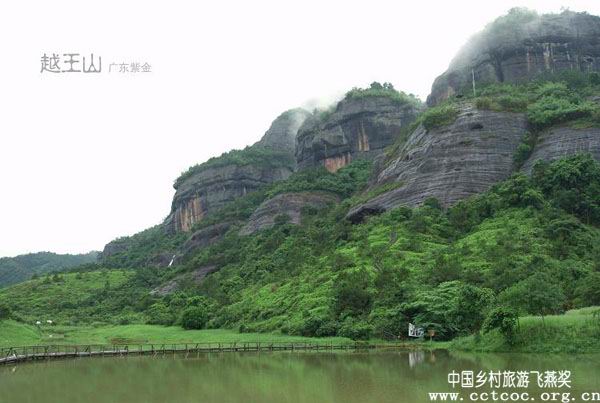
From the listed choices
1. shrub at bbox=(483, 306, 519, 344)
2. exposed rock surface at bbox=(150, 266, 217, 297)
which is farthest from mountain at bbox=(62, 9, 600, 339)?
shrub at bbox=(483, 306, 519, 344)

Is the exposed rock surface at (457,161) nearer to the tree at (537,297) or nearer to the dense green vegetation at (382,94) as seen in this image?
the tree at (537,297)

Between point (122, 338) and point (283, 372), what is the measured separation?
125 feet

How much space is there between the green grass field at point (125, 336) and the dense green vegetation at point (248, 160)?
292 feet

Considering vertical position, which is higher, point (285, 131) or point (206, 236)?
point (285, 131)

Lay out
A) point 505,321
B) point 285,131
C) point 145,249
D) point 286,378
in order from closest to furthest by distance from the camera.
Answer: point 286,378, point 505,321, point 145,249, point 285,131

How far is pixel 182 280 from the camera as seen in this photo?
99.5 meters

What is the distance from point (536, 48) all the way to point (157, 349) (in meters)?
92.3

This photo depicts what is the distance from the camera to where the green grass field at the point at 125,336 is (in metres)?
54.2

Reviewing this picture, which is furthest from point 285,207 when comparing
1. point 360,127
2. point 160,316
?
point 160,316

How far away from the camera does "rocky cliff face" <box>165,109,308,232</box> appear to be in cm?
15538

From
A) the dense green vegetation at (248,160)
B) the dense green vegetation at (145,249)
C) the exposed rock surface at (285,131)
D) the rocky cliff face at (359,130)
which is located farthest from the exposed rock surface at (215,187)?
the exposed rock surface at (285,131)

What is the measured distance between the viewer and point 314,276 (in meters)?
66.2

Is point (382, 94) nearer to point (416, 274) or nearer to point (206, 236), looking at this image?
point (206, 236)

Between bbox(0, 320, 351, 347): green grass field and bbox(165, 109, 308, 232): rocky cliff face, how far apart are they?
8336 cm
